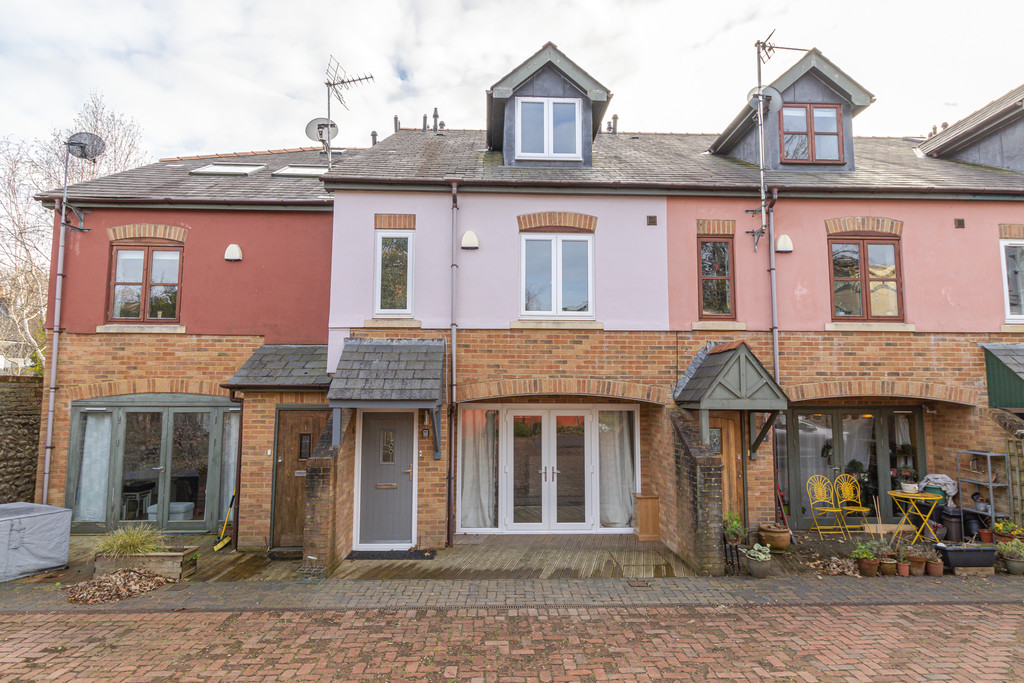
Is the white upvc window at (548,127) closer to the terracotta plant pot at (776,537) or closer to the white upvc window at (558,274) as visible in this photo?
the white upvc window at (558,274)

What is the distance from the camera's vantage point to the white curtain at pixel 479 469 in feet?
31.7

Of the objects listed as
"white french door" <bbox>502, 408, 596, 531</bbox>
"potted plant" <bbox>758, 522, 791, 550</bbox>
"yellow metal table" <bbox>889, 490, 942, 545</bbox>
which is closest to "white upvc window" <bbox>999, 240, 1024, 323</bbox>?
"yellow metal table" <bbox>889, 490, 942, 545</bbox>

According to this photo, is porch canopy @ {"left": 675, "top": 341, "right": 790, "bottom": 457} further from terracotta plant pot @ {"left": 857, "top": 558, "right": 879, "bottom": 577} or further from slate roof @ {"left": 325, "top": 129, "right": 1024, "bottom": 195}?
slate roof @ {"left": 325, "top": 129, "right": 1024, "bottom": 195}

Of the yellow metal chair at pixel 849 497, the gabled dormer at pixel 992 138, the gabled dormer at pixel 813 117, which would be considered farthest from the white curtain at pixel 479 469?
the gabled dormer at pixel 992 138

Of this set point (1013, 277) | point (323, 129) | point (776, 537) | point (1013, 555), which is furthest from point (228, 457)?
point (1013, 277)

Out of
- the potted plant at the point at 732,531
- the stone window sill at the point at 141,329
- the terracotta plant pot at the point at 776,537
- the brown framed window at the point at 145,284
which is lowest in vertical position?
the terracotta plant pot at the point at 776,537

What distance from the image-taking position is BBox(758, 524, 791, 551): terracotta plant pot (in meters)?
8.38

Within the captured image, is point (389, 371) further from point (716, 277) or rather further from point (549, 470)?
point (716, 277)

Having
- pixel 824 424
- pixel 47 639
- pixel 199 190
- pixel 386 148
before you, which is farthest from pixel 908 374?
pixel 199 190

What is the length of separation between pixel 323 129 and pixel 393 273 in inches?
245

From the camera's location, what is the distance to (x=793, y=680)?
16.0 ft

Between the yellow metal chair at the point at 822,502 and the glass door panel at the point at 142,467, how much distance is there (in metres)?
12.1

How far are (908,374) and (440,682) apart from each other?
9.06 meters

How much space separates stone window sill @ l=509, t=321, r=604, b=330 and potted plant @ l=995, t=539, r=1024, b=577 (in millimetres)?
6763
